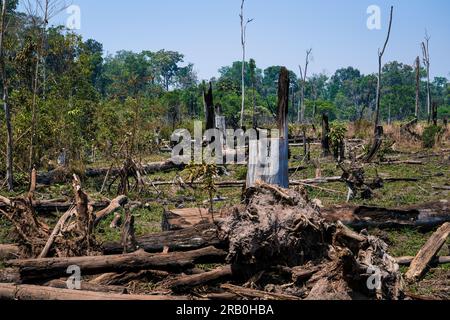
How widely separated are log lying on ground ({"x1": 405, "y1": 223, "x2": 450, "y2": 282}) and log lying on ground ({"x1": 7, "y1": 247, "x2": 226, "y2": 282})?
2540 millimetres

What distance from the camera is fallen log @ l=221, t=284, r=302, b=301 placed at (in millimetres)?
5641

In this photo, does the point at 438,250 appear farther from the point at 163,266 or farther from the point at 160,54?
the point at 160,54

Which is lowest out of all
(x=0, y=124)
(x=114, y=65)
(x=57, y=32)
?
(x=0, y=124)

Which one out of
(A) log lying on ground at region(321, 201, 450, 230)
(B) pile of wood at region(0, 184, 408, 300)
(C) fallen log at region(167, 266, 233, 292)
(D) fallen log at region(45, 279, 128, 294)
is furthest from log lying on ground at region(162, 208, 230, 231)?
(D) fallen log at region(45, 279, 128, 294)

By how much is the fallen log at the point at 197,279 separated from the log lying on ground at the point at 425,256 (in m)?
2.47

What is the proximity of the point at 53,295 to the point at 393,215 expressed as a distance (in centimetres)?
615

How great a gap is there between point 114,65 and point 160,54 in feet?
40.2

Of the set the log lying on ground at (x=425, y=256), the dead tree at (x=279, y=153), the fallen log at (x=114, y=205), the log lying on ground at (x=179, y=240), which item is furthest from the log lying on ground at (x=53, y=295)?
the dead tree at (x=279, y=153)

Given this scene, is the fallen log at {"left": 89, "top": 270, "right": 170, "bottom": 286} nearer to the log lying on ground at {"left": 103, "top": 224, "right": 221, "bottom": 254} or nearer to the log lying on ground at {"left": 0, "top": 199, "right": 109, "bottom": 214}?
the log lying on ground at {"left": 103, "top": 224, "right": 221, "bottom": 254}

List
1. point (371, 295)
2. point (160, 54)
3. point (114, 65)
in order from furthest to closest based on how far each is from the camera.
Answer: point (114, 65) → point (160, 54) → point (371, 295)

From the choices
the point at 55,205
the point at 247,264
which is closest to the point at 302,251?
the point at 247,264

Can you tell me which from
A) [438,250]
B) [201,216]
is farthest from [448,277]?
[201,216]

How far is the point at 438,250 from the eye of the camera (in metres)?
7.81

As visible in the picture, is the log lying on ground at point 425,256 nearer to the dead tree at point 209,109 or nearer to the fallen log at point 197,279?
the fallen log at point 197,279
